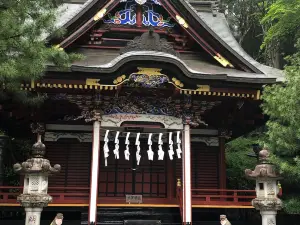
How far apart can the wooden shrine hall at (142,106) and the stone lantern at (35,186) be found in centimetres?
208

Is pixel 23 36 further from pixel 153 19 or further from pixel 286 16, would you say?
pixel 286 16

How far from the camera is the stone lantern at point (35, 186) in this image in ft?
26.6

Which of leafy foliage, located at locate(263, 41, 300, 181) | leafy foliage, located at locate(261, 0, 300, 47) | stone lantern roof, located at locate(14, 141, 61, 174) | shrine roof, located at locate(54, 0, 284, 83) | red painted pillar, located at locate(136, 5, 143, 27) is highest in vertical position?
leafy foliage, located at locate(261, 0, 300, 47)

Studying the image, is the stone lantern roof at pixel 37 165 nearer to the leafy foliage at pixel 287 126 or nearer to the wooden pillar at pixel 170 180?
the wooden pillar at pixel 170 180

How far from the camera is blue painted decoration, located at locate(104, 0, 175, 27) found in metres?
12.1

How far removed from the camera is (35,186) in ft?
27.0

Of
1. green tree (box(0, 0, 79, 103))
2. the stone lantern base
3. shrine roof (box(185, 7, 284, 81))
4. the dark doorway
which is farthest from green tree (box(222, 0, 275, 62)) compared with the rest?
the stone lantern base

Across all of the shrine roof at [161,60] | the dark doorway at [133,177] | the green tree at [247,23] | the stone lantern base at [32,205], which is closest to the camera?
the stone lantern base at [32,205]

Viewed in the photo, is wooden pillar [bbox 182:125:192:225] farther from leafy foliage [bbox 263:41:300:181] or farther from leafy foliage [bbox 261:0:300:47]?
leafy foliage [bbox 261:0:300:47]

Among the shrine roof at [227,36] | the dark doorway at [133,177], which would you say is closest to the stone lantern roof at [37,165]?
the dark doorway at [133,177]

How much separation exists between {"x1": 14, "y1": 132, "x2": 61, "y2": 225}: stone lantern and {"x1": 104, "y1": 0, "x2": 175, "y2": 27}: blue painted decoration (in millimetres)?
5544

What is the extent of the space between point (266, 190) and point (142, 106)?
4.47 meters

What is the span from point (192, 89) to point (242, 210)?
4841mm

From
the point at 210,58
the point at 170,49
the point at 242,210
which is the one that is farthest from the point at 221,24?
the point at 242,210
